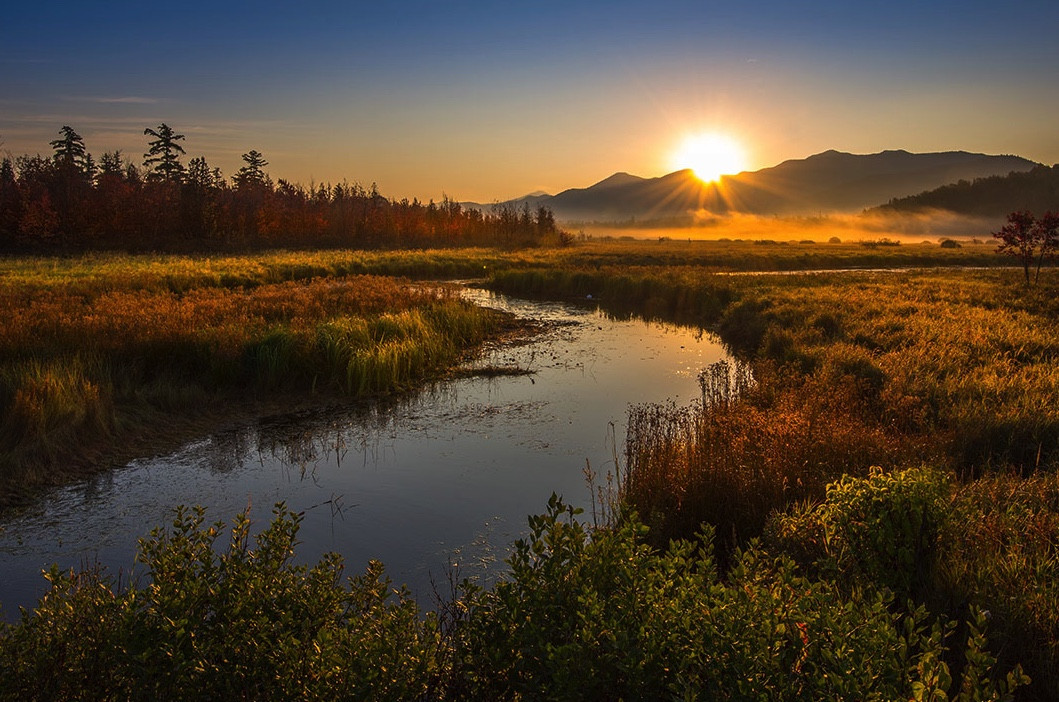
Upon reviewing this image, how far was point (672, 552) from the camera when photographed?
388 centimetres

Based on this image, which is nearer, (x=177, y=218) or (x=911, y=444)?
(x=911, y=444)

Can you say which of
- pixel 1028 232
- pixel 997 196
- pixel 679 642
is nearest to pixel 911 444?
pixel 679 642

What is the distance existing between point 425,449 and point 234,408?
14.6 feet

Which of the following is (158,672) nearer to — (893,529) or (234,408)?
(893,529)

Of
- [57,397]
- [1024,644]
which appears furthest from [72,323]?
[1024,644]

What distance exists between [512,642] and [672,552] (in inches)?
45.1

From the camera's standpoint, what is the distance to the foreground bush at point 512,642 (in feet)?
A: 9.70

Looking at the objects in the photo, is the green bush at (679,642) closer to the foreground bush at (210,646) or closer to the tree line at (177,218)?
the foreground bush at (210,646)

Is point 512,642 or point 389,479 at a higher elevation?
point 512,642

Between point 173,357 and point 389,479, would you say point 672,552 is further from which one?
point 173,357

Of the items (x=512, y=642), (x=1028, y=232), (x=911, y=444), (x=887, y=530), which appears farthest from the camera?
(x=1028, y=232)

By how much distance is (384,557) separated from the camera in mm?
6879

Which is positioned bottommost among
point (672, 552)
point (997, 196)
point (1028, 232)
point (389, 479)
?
point (389, 479)

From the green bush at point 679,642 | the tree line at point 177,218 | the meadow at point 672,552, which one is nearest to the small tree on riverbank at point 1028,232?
the meadow at point 672,552
